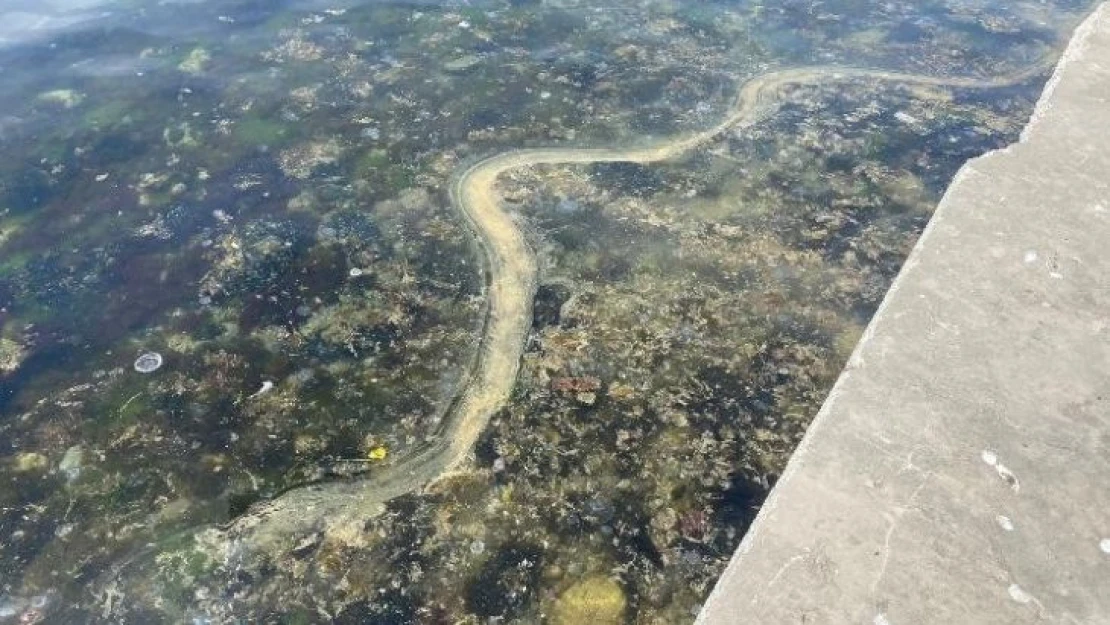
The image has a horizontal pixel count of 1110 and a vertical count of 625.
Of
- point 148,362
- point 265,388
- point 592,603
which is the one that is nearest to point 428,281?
point 265,388

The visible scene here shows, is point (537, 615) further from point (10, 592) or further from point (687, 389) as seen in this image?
point (10, 592)

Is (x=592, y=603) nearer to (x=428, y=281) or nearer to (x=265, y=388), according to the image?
(x=265, y=388)

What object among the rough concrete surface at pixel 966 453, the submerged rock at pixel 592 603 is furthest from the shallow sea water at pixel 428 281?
the rough concrete surface at pixel 966 453

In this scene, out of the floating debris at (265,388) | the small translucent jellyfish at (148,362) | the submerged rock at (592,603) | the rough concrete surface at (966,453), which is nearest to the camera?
the rough concrete surface at (966,453)

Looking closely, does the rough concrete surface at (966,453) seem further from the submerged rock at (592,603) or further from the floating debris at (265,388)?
the floating debris at (265,388)

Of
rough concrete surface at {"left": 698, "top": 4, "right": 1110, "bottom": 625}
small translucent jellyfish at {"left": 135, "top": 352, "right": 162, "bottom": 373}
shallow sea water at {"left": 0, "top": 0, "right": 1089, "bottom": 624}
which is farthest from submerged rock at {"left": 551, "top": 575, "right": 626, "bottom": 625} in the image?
small translucent jellyfish at {"left": 135, "top": 352, "right": 162, "bottom": 373}

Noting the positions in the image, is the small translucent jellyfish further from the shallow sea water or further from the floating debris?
the floating debris
